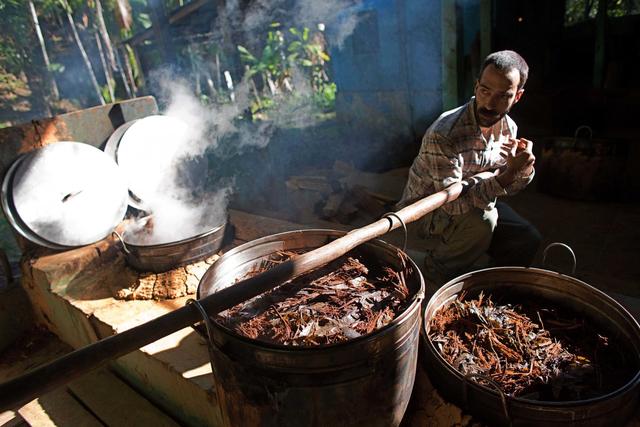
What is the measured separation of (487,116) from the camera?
3.26m

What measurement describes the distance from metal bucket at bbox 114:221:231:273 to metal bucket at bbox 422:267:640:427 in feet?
8.57

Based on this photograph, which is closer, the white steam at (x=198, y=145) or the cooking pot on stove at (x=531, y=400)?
the cooking pot on stove at (x=531, y=400)

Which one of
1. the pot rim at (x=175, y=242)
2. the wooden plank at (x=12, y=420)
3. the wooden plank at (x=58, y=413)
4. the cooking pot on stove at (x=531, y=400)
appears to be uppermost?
the pot rim at (x=175, y=242)

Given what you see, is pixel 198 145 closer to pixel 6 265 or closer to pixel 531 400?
pixel 6 265

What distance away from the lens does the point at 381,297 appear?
2543 millimetres

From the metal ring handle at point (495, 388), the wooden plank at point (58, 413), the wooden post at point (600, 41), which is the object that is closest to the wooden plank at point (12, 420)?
the wooden plank at point (58, 413)

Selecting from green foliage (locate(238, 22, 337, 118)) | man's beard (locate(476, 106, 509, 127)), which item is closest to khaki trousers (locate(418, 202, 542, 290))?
man's beard (locate(476, 106, 509, 127))

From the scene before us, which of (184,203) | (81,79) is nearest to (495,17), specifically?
(184,203)

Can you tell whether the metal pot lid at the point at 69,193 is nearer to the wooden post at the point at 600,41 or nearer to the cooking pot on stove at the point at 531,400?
the cooking pot on stove at the point at 531,400

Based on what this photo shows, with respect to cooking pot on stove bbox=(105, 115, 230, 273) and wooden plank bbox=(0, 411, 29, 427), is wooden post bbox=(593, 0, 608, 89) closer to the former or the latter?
cooking pot on stove bbox=(105, 115, 230, 273)

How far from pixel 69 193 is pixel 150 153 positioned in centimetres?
113

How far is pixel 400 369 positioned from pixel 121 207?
4.25m

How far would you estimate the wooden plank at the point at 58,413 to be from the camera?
3963 millimetres

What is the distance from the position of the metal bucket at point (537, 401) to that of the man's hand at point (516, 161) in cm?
71
